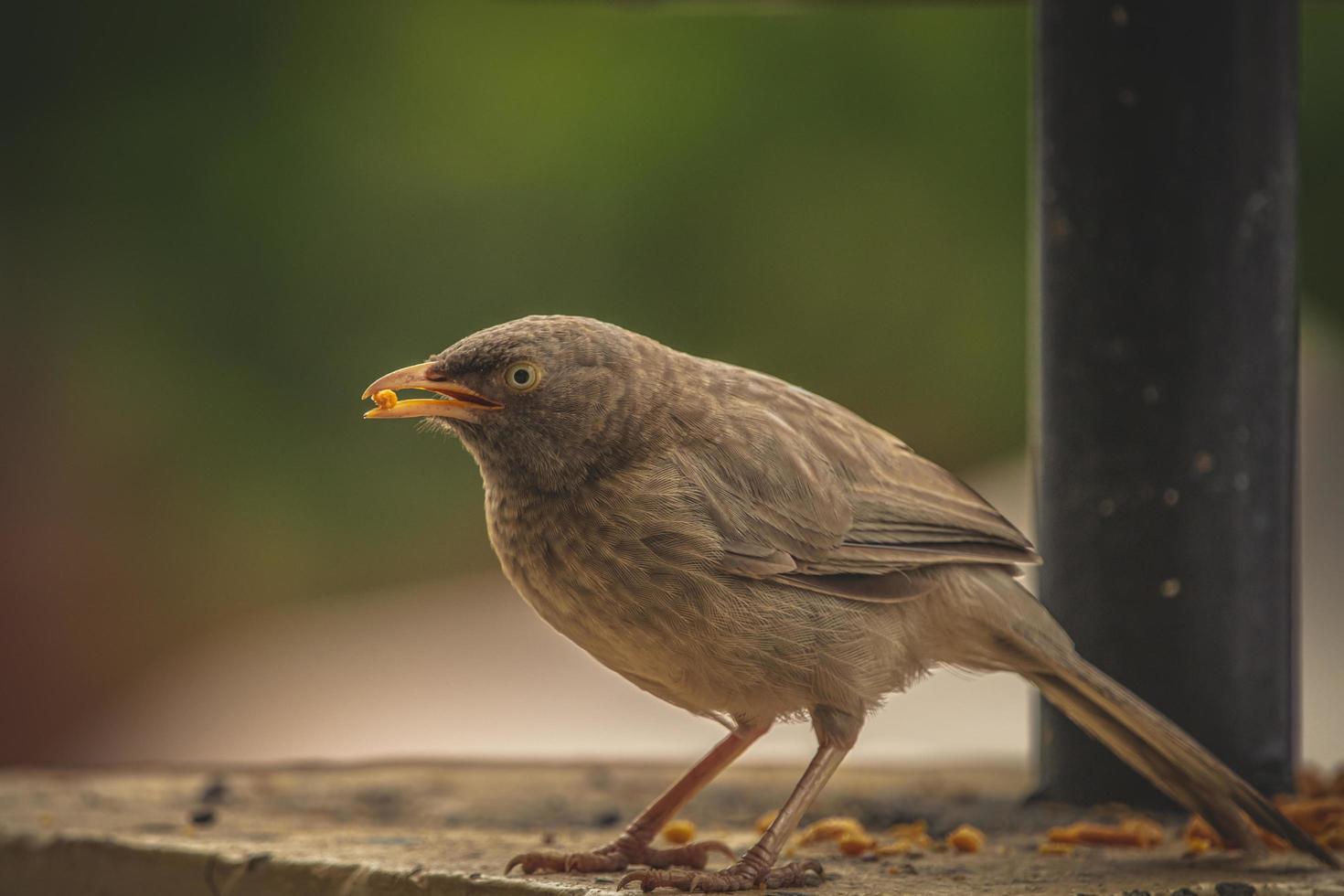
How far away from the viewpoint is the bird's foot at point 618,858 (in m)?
4.11

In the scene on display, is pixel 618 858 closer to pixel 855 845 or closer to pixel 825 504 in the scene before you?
pixel 855 845

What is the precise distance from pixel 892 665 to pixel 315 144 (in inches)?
242

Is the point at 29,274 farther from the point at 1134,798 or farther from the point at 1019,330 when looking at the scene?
the point at 1134,798

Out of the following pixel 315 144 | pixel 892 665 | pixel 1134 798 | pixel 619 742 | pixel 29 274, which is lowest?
pixel 619 742

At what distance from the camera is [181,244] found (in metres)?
9.36

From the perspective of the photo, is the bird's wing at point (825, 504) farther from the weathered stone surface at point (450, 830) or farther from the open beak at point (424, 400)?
A: the weathered stone surface at point (450, 830)

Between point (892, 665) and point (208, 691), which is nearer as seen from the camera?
point (892, 665)

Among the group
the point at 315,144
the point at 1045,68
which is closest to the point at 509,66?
the point at 315,144

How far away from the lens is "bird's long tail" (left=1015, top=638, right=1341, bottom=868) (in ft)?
14.7

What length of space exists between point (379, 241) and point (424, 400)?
5.64 metres

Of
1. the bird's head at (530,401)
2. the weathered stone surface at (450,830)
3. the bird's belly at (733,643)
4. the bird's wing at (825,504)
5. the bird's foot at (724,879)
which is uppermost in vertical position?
the bird's head at (530,401)

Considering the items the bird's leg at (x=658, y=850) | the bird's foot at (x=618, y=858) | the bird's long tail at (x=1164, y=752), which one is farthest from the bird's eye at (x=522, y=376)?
the bird's long tail at (x=1164, y=752)

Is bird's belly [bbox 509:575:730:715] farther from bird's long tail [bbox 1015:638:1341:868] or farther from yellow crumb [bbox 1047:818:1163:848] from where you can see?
yellow crumb [bbox 1047:818:1163:848]

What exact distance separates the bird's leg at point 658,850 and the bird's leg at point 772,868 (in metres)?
0.23
